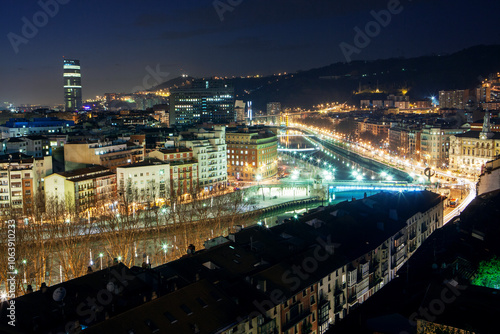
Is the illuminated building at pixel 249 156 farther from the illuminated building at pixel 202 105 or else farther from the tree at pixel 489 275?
the tree at pixel 489 275

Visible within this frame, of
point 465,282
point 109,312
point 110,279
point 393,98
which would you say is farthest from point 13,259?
point 393,98

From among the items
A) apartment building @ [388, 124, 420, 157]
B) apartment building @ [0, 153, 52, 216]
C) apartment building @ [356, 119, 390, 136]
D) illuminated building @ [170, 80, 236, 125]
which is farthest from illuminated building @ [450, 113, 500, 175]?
illuminated building @ [170, 80, 236, 125]

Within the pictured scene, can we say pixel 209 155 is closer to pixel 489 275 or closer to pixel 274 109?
pixel 489 275

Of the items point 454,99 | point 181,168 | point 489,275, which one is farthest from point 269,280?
point 454,99

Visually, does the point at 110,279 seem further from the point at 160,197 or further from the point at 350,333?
the point at 160,197

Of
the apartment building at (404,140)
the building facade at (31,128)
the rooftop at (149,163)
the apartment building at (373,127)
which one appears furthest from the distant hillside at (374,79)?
the rooftop at (149,163)

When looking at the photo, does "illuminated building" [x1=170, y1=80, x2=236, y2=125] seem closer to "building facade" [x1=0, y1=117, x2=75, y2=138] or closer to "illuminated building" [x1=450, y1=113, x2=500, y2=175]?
"building facade" [x1=0, y1=117, x2=75, y2=138]
